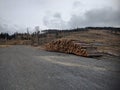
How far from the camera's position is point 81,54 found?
16750 millimetres

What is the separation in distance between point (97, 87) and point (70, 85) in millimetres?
872

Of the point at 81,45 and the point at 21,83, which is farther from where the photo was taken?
the point at 81,45

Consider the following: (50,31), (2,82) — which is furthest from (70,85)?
(50,31)

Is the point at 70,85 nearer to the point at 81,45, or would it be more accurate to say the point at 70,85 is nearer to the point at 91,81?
the point at 91,81

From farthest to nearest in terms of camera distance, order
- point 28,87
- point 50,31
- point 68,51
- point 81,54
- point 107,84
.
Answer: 1. point 50,31
2. point 68,51
3. point 81,54
4. point 107,84
5. point 28,87

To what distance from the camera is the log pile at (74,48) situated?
648 inches

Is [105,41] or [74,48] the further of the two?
[105,41]

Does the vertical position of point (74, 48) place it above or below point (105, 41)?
above

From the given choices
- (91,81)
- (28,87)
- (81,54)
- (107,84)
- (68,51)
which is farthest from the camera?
(68,51)

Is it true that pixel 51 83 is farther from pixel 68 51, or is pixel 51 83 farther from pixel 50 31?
pixel 50 31

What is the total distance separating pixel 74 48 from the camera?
18750mm

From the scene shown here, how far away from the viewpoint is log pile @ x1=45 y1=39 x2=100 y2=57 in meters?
16.5

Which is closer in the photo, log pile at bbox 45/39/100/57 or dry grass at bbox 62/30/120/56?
log pile at bbox 45/39/100/57

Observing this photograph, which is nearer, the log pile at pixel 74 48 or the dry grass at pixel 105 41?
the log pile at pixel 74 48
